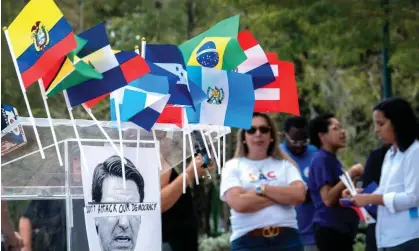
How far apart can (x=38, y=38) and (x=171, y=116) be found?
0.98 metres

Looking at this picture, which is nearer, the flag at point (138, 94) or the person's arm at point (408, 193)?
the flag at point (138, 94)

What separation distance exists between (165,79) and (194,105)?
0.26m

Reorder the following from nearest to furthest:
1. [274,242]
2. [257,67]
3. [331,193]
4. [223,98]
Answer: [223,98]
[257,67]
[274,242]
[331,193]

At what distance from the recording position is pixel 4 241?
4.25m

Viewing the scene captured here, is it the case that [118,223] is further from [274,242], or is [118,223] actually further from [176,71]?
[274,242]

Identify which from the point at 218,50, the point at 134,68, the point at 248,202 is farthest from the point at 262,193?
the point at 134,68

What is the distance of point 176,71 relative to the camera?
16.0 feet

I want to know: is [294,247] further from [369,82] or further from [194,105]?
[369,82]

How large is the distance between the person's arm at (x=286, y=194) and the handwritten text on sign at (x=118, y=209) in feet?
7.76

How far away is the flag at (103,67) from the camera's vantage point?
14.5 feet

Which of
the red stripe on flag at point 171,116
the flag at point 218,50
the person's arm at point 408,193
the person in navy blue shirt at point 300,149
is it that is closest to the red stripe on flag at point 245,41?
the flag at point 218,50

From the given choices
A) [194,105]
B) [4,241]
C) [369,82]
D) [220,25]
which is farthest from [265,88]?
[369,82]

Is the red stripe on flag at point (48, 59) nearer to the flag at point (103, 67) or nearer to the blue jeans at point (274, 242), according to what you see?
the flag at point (103, 67)

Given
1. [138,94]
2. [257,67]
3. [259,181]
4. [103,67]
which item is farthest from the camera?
[259,181]
